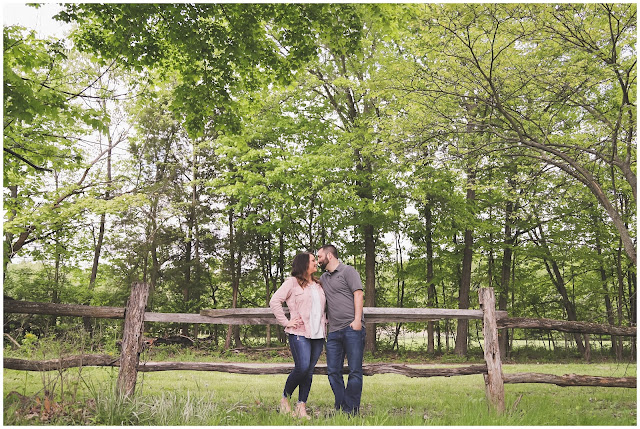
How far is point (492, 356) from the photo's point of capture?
5.98 meters

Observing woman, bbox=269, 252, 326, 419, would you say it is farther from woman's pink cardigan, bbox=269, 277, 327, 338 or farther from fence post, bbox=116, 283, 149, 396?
fence post, bbox=116, 283, 149, 396

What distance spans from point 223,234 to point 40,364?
14133 millimetres

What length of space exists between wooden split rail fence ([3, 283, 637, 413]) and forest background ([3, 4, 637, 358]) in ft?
12.3

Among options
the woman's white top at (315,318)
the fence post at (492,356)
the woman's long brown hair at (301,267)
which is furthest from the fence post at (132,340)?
the fence post at (492,356)

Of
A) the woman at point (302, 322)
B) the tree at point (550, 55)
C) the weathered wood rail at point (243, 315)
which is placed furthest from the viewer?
the tree at point (550, 55)

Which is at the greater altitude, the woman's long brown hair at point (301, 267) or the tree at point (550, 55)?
the tree at point (550, 55)

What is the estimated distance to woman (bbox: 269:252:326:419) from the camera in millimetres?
5309

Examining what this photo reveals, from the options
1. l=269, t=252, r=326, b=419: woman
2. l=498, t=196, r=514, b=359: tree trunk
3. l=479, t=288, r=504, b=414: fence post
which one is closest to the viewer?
l=269, t=252, r=326, b=419: woman

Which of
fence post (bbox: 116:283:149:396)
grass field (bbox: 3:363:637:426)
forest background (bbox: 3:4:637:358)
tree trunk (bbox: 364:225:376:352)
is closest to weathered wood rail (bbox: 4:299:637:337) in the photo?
fence post (bbox: 116:283:149:396)

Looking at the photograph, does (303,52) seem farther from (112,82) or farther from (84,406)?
(112,82)

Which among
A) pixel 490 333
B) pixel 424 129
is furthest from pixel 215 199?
pixel 490 333

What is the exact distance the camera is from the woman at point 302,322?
17.4ft

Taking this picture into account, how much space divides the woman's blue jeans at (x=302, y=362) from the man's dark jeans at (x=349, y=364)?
233 mm

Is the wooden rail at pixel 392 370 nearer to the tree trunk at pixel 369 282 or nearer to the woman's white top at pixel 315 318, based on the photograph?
the woman's white top at pixel 315 318
